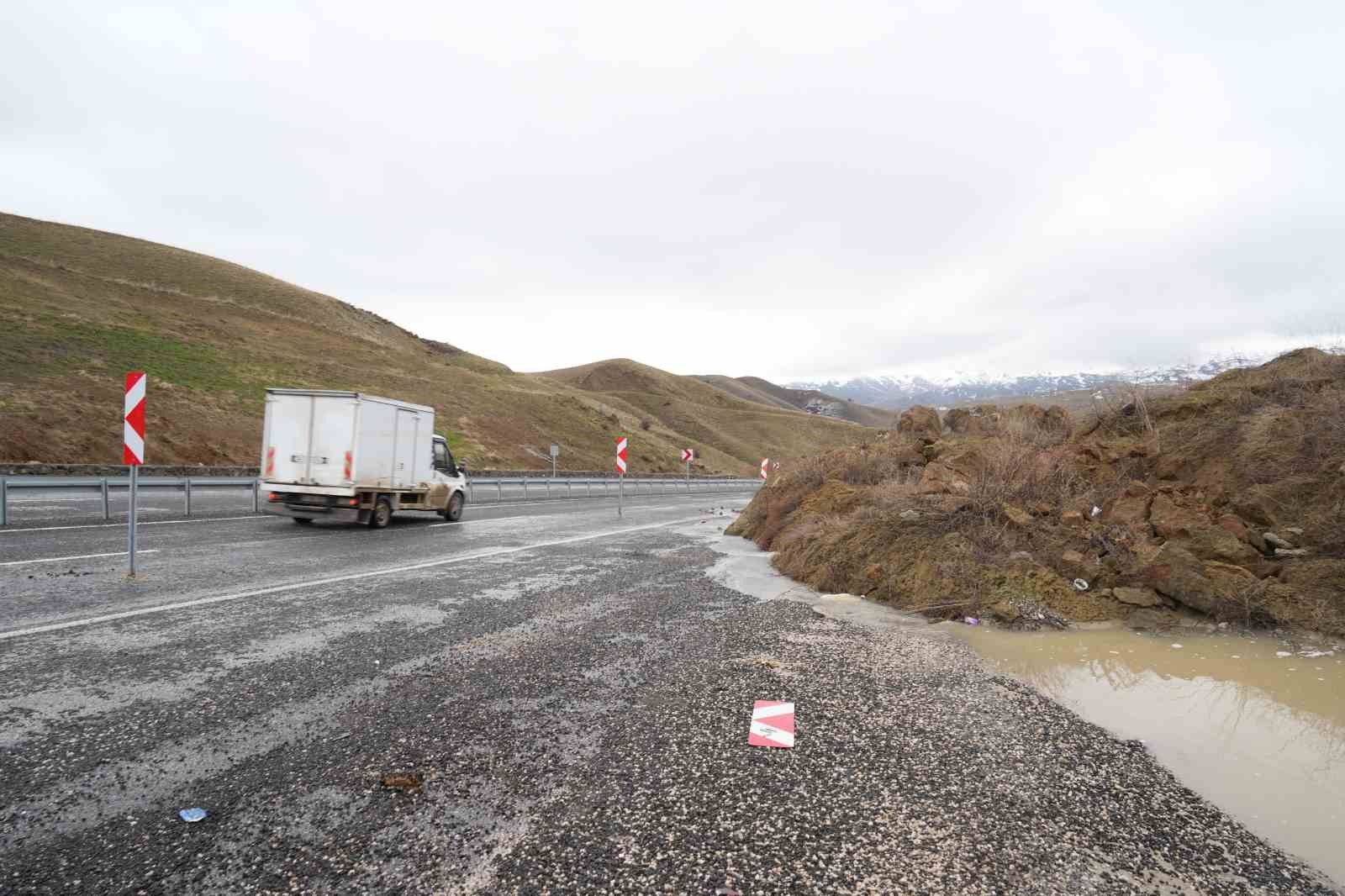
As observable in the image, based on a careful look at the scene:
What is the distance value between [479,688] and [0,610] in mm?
5115

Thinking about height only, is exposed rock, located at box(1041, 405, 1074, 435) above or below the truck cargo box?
above

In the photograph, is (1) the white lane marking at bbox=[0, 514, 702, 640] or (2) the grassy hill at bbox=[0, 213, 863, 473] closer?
(1) the white lane marking at bbox=[0, 514, 702, 640]

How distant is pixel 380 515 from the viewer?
49.2ft

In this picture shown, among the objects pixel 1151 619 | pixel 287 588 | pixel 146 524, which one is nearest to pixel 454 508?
pixel 146 524

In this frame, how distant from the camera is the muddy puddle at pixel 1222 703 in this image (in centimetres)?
322

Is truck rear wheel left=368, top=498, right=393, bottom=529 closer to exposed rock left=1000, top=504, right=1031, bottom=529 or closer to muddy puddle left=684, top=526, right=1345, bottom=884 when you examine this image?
muddy puddle left=684, top=526, right=1345, bottom=884

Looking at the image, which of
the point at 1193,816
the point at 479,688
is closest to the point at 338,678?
the point at 479,688

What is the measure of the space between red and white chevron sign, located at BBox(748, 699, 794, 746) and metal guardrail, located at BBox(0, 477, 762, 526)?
1558cm

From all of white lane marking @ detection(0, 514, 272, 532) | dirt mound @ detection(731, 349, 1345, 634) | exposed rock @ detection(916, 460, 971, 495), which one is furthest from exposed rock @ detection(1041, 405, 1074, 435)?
white lane marking @ detection(0, 514, 272, 532)

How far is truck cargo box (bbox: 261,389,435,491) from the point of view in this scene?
14.2 m

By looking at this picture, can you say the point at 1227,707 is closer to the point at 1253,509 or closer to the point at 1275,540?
the point at 1275,540

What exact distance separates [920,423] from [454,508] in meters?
11.9

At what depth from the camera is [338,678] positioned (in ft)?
14.9

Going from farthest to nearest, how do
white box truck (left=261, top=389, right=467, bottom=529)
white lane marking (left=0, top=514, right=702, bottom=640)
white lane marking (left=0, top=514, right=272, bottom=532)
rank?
white box truck (left=261, top=389, right=467, bottom=529)
white lane marking (left=0, top=514, right=272, bottom=532)
white lane marking (left=0, top=514, right=702, bottom=640)
